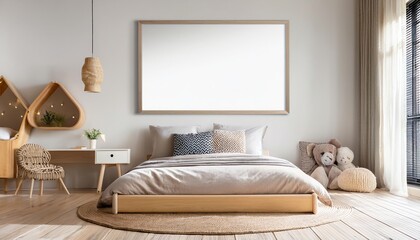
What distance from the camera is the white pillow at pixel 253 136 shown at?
577cm

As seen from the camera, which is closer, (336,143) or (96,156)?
(96,156)

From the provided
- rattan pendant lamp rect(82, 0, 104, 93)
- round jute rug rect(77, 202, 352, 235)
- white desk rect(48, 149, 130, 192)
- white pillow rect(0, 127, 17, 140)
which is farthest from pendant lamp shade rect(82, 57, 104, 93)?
round jute rug rect(77, 202, 352, 235)

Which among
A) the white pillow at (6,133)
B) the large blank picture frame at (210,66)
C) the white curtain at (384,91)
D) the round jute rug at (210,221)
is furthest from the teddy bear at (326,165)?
the white pillow at (6,133)

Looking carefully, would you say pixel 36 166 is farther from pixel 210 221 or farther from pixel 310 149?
pixel 310 149

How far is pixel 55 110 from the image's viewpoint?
20.5ft

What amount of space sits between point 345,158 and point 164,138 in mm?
2144

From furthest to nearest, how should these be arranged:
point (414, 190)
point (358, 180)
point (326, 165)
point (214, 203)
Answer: point (326, 165) < point (358, 180) < point (414, 190) < point (214, 203)

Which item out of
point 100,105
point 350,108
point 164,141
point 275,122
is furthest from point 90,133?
point 350,108

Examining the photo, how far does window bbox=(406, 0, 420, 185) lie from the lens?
17.3 feet

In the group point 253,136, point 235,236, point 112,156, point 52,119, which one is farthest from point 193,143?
point 235,236

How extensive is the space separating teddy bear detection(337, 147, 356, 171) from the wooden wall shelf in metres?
3.13

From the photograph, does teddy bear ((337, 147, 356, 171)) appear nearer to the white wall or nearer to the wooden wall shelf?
the white wall

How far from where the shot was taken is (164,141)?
5828 millimetres

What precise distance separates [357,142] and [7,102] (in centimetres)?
437
